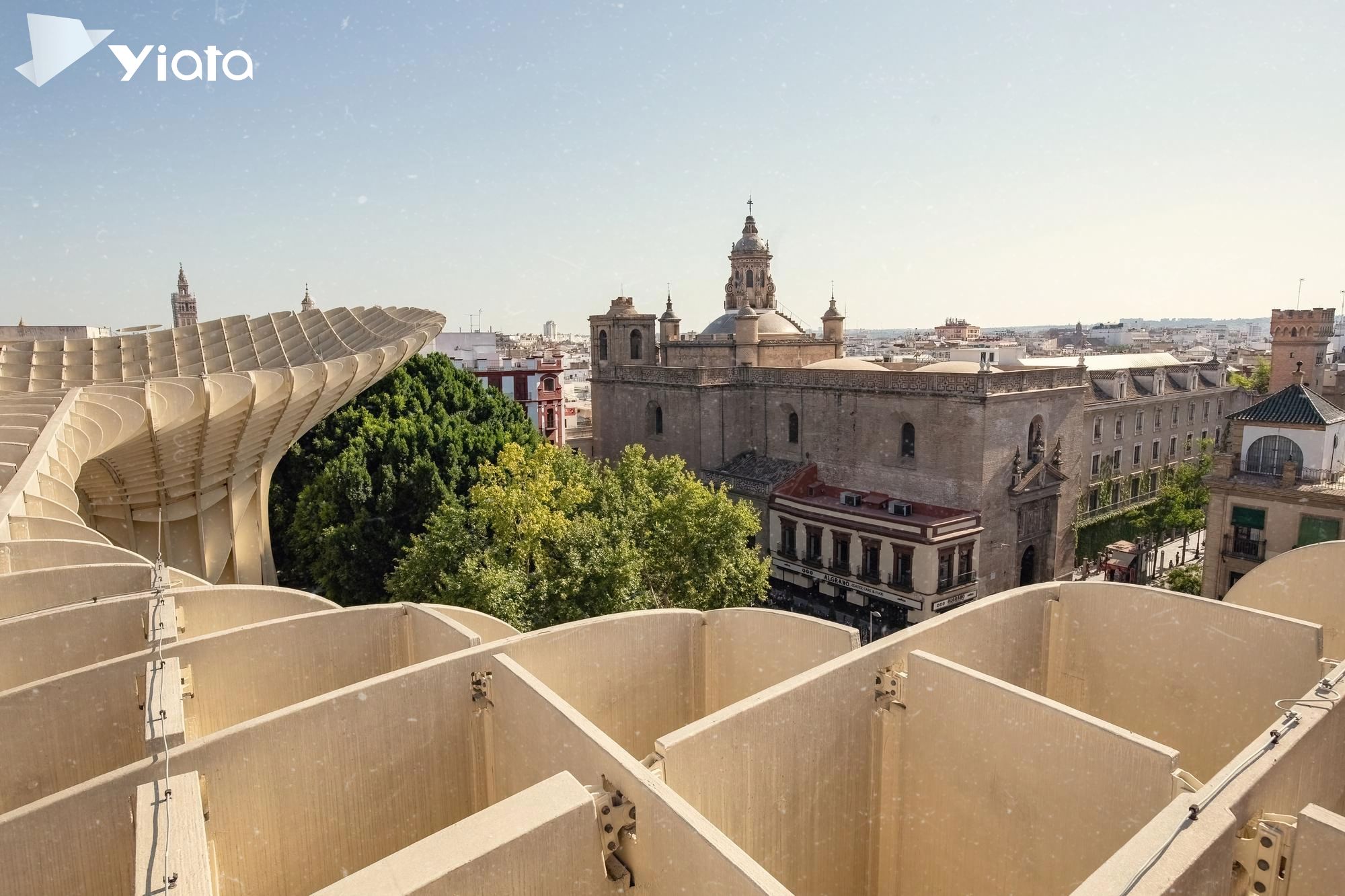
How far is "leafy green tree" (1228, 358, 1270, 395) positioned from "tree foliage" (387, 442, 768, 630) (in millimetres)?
40227

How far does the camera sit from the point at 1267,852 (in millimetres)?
5566

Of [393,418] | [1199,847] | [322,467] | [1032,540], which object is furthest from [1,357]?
[1032,540]

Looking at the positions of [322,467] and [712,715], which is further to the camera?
[322,467]

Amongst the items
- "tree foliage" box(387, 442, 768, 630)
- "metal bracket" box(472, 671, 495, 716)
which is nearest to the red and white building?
"tree foliage" box(387, 442, 768, 630)

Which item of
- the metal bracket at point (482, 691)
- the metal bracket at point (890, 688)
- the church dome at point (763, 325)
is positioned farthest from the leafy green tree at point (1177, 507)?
the metal bracket at point (482, 691)

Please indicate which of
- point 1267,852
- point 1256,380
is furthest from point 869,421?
point 1256,380

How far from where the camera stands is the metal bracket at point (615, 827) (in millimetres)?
5898

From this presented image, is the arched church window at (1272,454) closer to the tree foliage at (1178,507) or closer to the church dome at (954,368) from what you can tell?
the church dome at (954,368)

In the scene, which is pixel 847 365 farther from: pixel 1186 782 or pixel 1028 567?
pixel 1186 782

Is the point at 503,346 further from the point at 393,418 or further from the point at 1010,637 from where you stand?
the point at 1010,637

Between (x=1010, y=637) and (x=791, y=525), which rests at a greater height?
(x=1010, y=637)

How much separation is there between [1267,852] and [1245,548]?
20827 mm

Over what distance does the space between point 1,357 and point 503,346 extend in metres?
66.2

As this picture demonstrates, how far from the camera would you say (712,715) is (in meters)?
7.09
